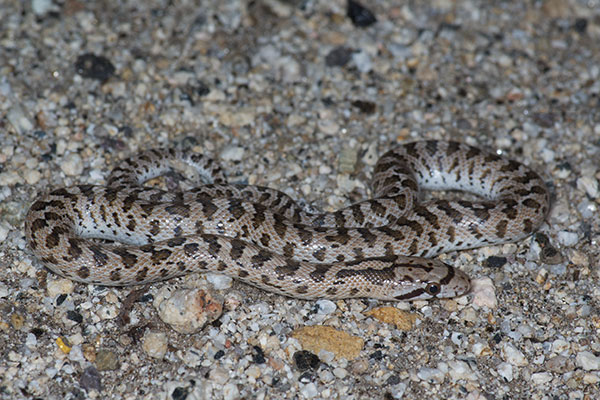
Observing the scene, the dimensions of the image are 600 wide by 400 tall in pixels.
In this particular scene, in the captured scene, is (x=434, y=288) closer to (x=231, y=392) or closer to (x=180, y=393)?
(x=231, y=392)

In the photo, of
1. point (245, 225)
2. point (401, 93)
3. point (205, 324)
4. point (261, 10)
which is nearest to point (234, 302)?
point (205, 324)

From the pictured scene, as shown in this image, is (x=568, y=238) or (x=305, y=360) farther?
(x=568, y=238)

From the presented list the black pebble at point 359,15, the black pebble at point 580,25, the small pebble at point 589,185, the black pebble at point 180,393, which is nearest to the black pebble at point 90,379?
the black pebble at point 180,393

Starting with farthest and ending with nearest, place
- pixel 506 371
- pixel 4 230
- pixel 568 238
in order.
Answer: pixel 568 238 → pixel 4 230 → pixel 506 371

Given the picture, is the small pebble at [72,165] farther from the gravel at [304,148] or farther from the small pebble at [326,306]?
the small pebble at [326,306]

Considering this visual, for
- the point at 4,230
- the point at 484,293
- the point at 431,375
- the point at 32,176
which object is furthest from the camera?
the point at 32,176

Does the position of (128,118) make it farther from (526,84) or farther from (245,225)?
(526,84)

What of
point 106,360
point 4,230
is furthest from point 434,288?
point 4,230
